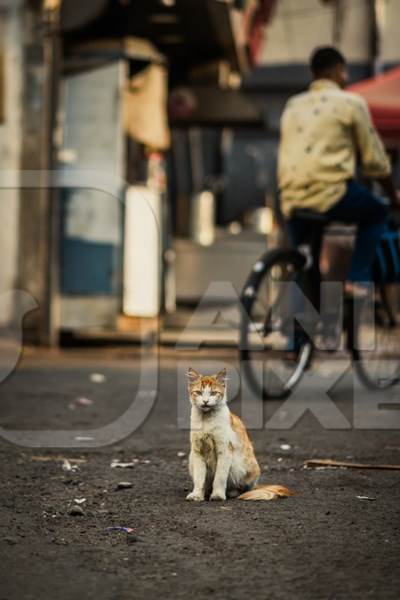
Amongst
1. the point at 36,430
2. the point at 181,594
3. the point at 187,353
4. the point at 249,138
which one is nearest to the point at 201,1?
the point at 187,353

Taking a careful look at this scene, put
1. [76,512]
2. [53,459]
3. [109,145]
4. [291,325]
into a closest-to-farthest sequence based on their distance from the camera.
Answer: [76,512] < [53,459] < [291,325] < [109,145]

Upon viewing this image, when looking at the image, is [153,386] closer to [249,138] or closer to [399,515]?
[399,515]

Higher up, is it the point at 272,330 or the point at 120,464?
the point at 272,330

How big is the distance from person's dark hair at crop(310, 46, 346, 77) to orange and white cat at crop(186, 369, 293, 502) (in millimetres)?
3580

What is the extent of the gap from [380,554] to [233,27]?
11556 millimetres

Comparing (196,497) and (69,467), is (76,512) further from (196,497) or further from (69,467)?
(69,467)

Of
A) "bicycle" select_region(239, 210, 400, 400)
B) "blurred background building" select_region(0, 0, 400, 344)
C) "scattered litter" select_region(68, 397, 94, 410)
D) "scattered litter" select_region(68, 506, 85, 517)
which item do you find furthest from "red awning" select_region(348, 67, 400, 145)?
"scattered litter" select_region(68, 506, 85, 517)

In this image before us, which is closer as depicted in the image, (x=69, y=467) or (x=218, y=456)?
(x=218, y=456)

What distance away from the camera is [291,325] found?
706cm

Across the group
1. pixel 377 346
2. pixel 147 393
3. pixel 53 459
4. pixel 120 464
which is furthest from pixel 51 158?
pixel 120 464

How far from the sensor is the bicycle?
6.75m

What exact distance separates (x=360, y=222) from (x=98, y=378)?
226 cm

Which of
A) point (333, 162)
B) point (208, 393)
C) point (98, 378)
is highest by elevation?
point (333, 162)

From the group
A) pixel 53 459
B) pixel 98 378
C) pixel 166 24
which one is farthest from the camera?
pixel 166 24
